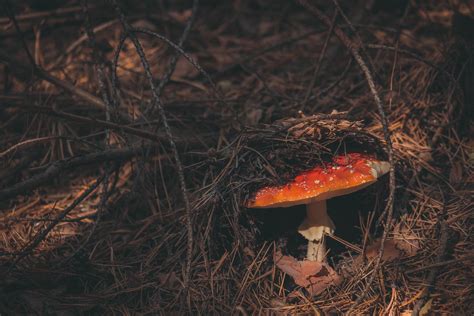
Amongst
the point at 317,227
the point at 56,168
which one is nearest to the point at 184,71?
the point at 56,168

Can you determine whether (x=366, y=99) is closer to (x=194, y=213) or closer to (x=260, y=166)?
(x=260, y=166)

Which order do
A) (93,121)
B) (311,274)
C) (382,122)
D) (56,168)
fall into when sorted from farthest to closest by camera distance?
(56,168) < (311,274) < (93,121) < (382,122)

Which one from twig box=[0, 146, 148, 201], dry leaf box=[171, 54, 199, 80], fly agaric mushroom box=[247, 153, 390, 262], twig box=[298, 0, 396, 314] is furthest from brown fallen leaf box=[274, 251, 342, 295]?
dry leaf box=[171, 54, 199, 80]

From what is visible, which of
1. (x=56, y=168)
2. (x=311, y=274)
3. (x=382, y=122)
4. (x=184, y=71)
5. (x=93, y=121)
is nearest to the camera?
(x=382, y=122)

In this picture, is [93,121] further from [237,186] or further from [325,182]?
[325,182]

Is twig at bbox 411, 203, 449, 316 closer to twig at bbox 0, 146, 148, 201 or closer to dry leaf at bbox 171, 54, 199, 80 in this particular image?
twig at bbox 0, 146, 148, 201

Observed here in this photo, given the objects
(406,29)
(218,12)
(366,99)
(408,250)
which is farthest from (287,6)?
(408,250)
